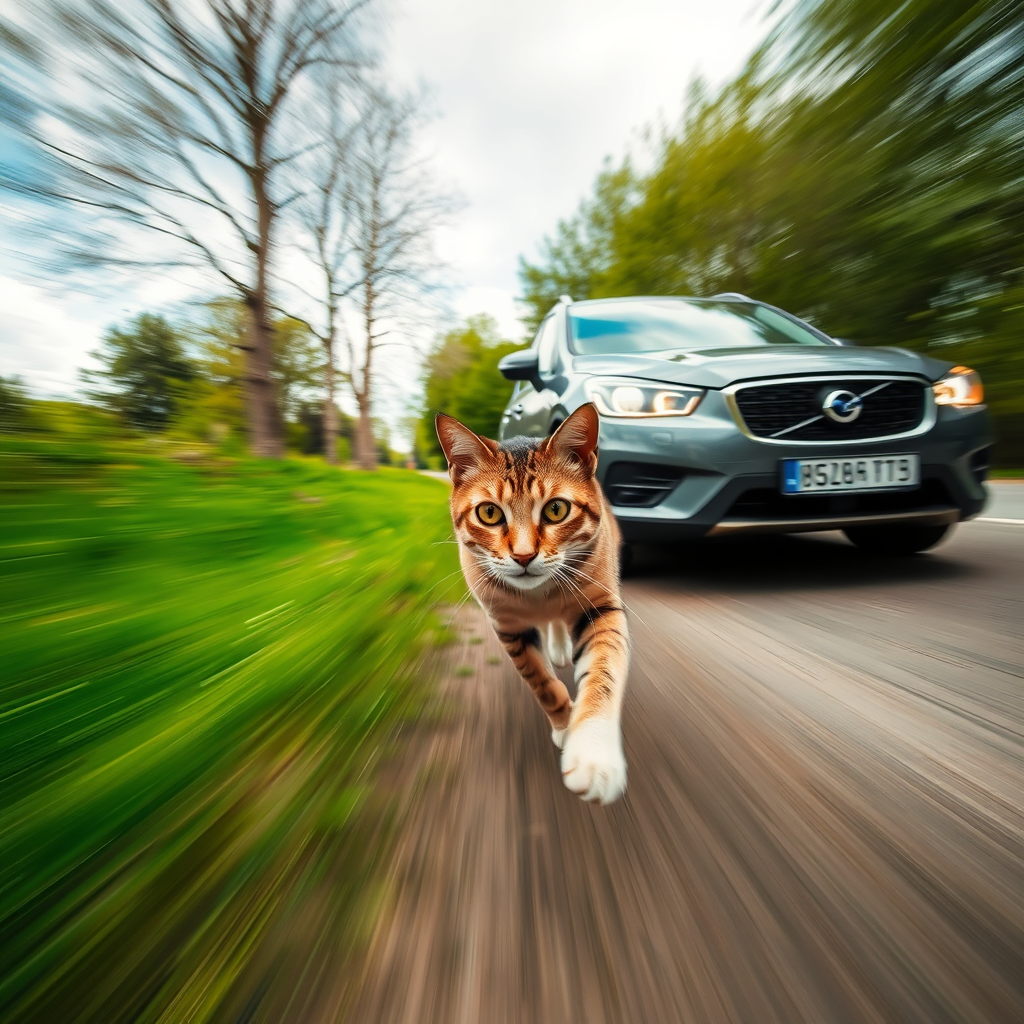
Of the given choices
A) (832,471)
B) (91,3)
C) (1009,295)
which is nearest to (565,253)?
(1009,295)

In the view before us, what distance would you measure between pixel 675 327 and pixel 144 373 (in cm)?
511

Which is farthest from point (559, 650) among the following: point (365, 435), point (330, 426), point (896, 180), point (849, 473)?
point (365, 435)

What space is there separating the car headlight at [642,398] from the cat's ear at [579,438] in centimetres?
107

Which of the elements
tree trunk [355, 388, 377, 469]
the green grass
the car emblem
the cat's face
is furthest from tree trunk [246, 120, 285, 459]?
tree trunk [355, 388, 377, 469]

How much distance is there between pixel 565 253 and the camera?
27719 mm

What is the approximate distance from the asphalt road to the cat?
0.81 feet

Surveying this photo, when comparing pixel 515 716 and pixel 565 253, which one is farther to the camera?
pixel 565 253

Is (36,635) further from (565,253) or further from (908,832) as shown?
(565,253)

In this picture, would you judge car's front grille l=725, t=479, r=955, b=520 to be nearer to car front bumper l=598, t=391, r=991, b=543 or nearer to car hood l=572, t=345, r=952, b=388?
car front bumper l=598, t=391, r=991, b=543

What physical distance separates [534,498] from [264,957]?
1.39 meters

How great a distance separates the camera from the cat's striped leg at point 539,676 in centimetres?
180

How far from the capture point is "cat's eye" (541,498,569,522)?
1.99 m

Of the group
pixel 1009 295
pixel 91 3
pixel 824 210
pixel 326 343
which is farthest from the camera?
pixel 326 343

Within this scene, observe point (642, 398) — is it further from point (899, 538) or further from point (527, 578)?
point (899, 538)
